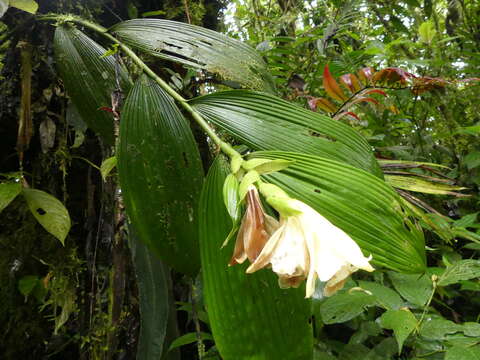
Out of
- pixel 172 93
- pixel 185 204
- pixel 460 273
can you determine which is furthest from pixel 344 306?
pixel 172 93

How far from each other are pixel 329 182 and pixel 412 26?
184cm

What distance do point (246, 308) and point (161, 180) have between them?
0.22m

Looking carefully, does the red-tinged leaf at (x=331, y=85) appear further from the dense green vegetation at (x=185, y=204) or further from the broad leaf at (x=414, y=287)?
the broad leaf at (x=414, y=287)

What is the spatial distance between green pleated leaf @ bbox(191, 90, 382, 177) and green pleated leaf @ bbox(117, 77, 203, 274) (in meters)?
A: 0.07

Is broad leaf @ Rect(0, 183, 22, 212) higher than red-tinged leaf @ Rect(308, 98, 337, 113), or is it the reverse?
red-tinged leaf @ Rect(308, 98, 337, 113)

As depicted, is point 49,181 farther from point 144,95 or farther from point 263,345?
point 263,345

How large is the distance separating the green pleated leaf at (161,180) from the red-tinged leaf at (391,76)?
27.3 inches

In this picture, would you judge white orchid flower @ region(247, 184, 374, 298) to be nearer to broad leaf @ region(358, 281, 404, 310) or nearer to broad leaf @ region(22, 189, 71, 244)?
broad leaf @ region(358, 281, 404, 310)

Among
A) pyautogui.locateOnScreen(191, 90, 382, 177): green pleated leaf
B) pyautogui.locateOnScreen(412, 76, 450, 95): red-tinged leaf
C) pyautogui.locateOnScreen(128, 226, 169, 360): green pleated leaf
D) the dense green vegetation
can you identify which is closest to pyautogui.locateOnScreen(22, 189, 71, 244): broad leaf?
the dense green vegetation

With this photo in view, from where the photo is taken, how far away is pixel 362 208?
1.26ft

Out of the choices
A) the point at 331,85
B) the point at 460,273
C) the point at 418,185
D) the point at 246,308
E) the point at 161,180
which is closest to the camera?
the point at 246,308

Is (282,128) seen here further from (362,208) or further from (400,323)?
(400,323)

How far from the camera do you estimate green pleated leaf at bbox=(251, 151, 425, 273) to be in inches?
14.9

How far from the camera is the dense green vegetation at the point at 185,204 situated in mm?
404
